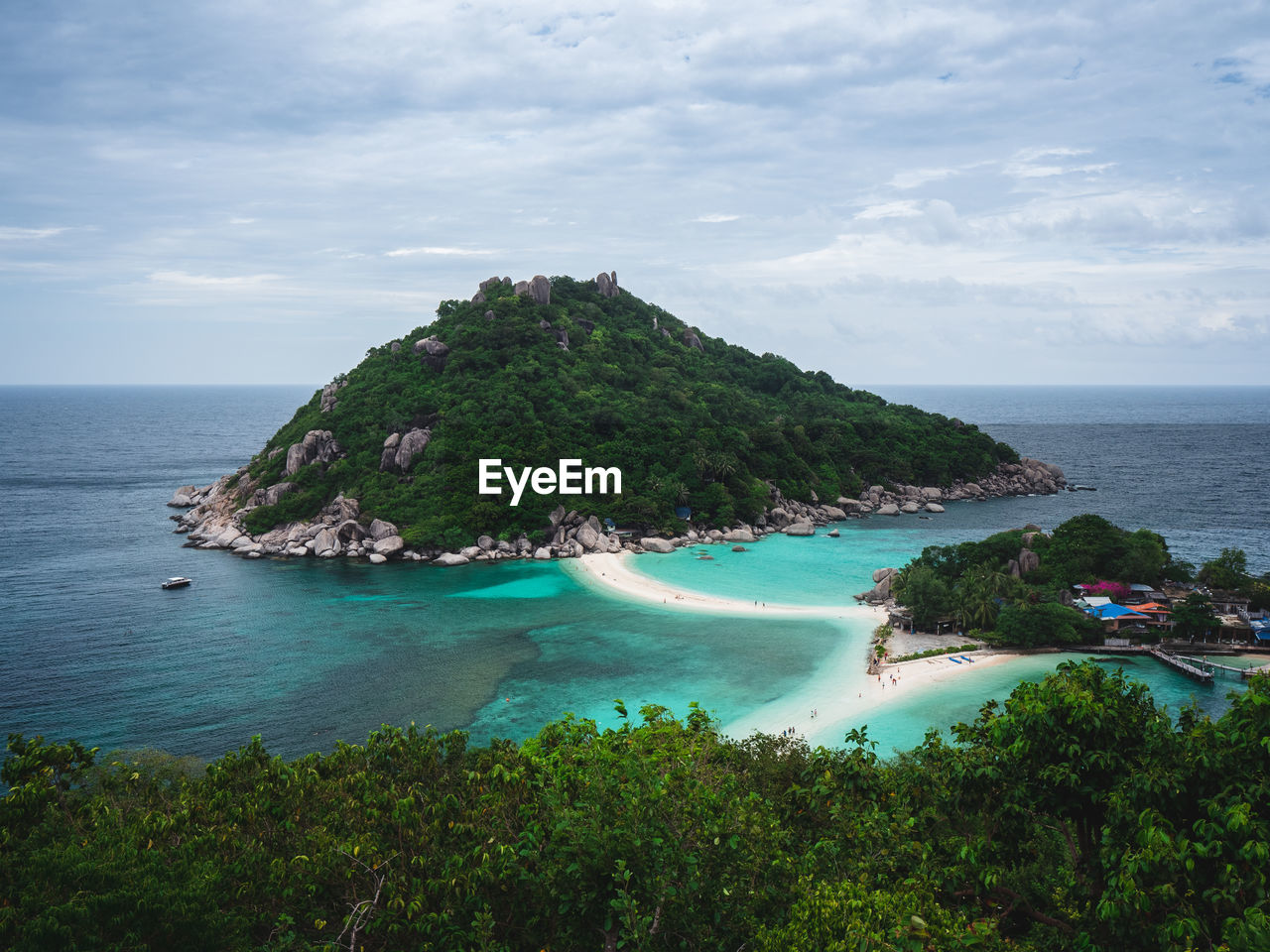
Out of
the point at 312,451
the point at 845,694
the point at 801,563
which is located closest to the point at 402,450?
the point at 312,451

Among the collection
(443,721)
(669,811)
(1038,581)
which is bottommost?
(443,721)

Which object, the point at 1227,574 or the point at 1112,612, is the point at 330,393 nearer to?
the point at 1112,612

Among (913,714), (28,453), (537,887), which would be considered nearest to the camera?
(537,887)

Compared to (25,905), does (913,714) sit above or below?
below

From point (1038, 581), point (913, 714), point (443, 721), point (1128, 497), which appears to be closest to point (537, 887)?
point (443, 721)

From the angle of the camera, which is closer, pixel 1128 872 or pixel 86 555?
pixel 1128 872

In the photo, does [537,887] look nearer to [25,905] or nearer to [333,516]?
[25,905]

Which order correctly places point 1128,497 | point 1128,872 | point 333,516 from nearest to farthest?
point 1128,872 → point 333,516 → point 1128,497

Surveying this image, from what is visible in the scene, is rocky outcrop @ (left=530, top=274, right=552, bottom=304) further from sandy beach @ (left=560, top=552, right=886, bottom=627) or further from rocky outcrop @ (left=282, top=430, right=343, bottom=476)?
sandy beach @ (left=560, top=552, right=886, bottom=627)
